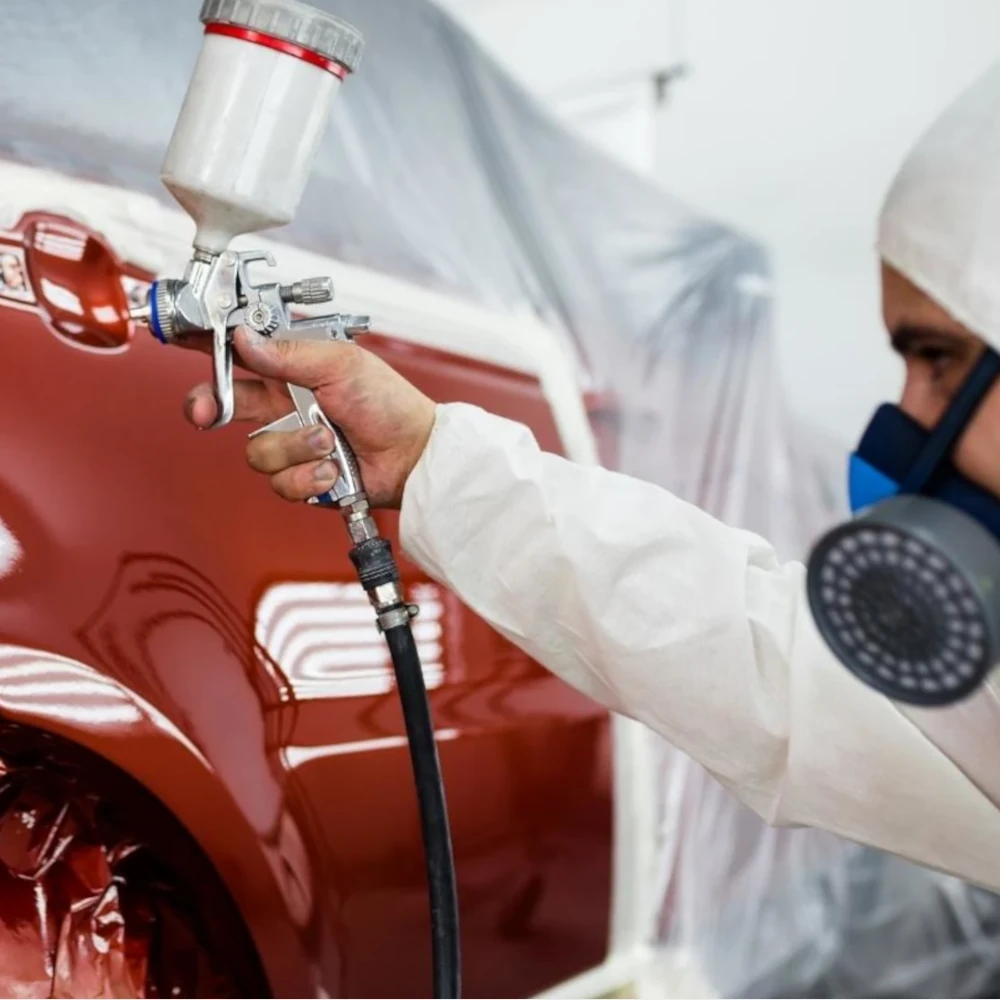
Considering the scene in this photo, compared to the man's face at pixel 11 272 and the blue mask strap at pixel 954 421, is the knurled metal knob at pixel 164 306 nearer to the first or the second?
the man's face at pixel 11 272

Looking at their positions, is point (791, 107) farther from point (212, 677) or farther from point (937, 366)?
point (212, 677)

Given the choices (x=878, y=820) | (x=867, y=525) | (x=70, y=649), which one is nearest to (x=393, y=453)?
(x=70, y=649)

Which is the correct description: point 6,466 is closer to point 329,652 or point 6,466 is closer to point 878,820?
point 329,652

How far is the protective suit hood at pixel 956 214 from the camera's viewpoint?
2.72ft

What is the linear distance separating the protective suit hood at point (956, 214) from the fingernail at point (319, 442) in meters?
0.47

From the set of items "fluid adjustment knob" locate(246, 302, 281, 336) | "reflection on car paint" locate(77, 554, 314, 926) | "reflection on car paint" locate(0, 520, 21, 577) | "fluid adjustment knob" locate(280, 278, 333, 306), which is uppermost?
"fluid adjustment knob" locate(280, 278, 333, 306)

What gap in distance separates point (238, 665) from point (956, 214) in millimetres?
657

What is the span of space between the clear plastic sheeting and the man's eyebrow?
1.70ft

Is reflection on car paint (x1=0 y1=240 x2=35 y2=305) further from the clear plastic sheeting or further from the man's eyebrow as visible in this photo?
the man's eyebrow

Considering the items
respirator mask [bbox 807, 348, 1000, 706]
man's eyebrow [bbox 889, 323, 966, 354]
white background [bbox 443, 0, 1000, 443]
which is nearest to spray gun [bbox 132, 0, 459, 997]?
respirator mask [bbox 807, 348, 1000, 706]

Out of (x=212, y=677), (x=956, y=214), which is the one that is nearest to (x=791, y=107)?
(x=956, y=214)

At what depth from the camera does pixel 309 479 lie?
2.77 ft

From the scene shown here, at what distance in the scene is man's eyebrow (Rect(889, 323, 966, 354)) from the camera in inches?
33.7

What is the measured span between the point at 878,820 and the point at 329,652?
509 millimetres
